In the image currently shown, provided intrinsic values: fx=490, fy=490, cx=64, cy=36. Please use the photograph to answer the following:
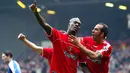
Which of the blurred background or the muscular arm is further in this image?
the blurred background

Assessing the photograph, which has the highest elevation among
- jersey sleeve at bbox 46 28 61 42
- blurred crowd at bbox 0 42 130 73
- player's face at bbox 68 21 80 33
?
player's face at bbox 68 21 80 33

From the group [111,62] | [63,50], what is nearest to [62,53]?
[63,50]

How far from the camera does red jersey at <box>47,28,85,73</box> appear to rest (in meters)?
7.50

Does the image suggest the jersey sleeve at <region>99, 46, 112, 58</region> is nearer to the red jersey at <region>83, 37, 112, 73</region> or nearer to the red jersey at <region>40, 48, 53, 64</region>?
the red jersey at <region>83, 37, 112, 73</region>

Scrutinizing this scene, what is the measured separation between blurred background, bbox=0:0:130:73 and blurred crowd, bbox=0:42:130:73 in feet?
1.36

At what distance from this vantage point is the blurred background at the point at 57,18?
2708 cm

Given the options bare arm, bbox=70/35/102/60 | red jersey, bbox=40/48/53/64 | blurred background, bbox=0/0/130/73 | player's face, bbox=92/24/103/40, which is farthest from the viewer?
blurred background, bbox=0/0/130/73

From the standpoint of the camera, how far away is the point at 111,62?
22.2m

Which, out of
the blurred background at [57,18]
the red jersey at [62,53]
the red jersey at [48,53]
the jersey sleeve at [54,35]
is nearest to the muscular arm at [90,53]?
the red jersey at [62,53]

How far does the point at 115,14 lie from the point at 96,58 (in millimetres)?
21128

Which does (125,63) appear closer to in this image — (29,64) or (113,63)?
(113,63)

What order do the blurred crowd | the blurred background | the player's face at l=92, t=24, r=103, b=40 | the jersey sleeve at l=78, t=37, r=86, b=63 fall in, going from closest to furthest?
the player's face at l=92, t=24, r=103, b=40 → the jersey sleeve at l=78, t=37, r=86, b=63 → the blurred crowd → the blurred background

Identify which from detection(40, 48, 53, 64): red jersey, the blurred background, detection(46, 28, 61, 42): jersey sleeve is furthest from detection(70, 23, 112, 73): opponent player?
the blurred background

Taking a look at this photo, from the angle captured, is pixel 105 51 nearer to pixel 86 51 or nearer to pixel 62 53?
pixel 86 51
